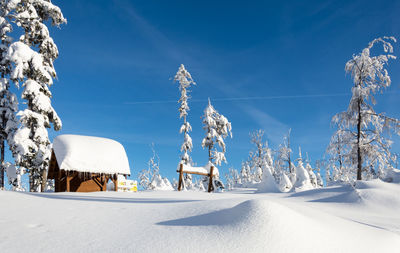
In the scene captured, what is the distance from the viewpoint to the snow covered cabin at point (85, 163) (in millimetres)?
17016

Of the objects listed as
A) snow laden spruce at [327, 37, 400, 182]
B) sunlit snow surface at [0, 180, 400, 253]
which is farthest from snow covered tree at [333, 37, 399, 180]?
sunlit snow surface at [0, 180, 400, 253]

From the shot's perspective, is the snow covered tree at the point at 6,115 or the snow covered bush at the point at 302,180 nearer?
the snow covered tree at the point at 6,115

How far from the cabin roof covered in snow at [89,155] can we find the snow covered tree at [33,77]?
1378 millimetres

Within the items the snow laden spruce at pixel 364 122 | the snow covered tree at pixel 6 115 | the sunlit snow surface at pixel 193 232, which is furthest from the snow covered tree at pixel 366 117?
the snow covered tree at pixel 6 115

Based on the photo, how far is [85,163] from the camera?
1731cm

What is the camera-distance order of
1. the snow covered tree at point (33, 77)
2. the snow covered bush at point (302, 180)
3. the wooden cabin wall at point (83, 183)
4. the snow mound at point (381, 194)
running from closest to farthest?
the snow mound at point (381, 194) < the snow covered tree at point (33, 77) < the wooden cabin wall at point (83, 183) < the snow covered bush at point (302, 180)

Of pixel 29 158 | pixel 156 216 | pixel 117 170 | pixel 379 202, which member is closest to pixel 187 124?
pixel 117 170

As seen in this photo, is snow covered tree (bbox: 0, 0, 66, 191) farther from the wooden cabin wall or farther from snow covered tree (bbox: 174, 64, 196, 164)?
snow covered tree (bbox: 174, 64, 196, 164)

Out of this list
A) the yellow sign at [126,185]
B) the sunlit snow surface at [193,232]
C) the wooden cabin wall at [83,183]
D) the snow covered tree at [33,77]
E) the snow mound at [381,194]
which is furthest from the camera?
the wooden cabin wall at [83,183]

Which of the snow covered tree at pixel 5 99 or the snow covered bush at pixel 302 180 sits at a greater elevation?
the snow covered tree at pixel 5 99

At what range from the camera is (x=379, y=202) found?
10.6 meters

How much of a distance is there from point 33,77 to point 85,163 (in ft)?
23.3

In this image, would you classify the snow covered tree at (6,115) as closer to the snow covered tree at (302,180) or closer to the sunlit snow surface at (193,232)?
the sunlit snow surface at (193,232)

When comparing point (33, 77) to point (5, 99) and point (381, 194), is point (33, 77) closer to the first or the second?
point (5, 99)
